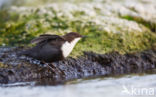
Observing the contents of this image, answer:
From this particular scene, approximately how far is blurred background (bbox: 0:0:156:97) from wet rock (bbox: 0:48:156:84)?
21 cm

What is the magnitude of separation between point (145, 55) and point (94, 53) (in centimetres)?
132

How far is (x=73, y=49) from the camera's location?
789cm

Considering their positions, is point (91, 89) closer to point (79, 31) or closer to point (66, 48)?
point (66, 48)

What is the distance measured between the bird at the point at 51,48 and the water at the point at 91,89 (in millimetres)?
689

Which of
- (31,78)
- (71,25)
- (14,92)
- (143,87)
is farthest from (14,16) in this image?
(143,87)

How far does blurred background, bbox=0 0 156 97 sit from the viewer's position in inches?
321

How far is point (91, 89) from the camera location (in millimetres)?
6012

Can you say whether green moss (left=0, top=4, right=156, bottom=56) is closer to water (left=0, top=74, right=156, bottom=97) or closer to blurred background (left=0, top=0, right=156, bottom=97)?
blurred background (left=0, top=0, right=156, bottom=97)

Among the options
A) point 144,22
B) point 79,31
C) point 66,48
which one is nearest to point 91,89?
point 66,48

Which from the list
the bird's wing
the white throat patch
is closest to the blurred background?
the white throat patch

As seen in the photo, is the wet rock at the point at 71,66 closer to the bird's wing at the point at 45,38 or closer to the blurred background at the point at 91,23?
the blurred background at the point at 91,23

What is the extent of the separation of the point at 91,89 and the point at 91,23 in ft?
10.2

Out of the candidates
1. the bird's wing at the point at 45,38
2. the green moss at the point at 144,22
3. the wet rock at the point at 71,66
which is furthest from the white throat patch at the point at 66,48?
the green moss at the point at 144,22

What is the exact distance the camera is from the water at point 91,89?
18.7ft
